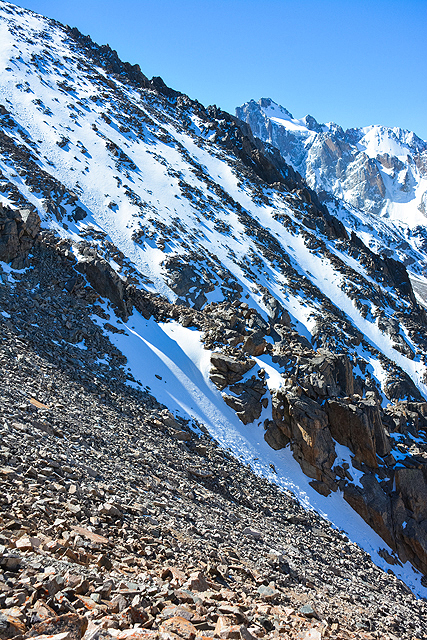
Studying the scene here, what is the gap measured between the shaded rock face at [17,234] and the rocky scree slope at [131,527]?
1.33m

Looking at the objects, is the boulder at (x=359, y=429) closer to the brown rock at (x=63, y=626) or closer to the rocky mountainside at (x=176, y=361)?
the rocky mountainside at (x=176, y=361)

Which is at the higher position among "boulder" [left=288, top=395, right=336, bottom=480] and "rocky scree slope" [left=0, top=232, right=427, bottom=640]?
"boulder" [left=288, top=395, right=336, bottom=480]

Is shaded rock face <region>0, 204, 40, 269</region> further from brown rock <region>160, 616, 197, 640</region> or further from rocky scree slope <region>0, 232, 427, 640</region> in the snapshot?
brown rock <region>160, 616, 197, 640</region>

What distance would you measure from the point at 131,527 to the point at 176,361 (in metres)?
19.7

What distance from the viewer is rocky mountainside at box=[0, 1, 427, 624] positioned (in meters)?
10.4

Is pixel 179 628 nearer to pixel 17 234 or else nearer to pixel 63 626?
pixel 63 626

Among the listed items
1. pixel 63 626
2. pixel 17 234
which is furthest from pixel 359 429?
pixel 17 234

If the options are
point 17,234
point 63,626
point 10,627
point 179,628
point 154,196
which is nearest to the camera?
point 10,627

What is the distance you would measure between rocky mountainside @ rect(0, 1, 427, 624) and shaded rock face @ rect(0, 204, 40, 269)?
0.14 m

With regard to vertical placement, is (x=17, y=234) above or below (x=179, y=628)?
below

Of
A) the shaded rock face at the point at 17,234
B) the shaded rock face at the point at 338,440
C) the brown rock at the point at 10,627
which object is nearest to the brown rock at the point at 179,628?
the brown rock at the point at 10,627

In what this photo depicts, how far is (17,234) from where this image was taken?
1027 inches

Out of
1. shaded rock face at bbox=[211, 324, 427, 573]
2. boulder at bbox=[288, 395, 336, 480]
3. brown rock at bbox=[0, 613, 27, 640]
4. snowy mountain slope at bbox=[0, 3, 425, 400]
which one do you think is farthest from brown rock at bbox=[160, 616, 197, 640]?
snowy mountain slope at bbox=[0, 3, 425, 400]

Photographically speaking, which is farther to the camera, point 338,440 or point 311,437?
point 338,440
